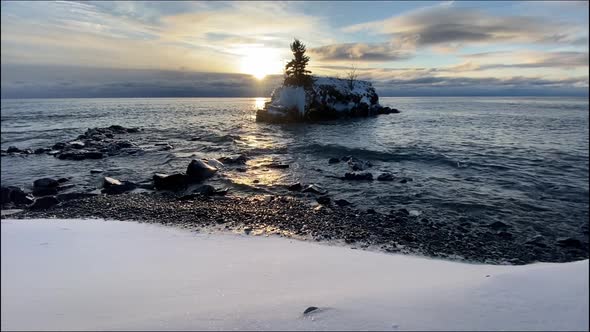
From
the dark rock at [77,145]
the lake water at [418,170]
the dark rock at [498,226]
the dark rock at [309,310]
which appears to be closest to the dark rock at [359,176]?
the lake water at [418,170]

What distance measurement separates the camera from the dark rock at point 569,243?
13633mm

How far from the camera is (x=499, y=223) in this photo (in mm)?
15633

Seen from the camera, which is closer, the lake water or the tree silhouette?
the lake water

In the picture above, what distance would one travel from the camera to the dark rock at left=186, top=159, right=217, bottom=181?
23.0 m

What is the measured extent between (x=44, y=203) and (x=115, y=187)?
11.8ft

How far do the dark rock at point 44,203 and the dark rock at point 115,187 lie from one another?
259cm

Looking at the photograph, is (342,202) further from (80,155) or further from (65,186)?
(80,155)

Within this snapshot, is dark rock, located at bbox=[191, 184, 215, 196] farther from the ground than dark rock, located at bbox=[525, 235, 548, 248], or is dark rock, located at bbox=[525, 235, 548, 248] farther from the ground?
dark rock, located at bbox=[191, 184, 215, 196]

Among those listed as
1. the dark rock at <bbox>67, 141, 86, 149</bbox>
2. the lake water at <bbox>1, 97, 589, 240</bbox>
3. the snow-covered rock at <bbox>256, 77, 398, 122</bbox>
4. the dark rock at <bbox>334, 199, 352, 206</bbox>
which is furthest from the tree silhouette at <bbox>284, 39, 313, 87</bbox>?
the dark rock at <bbox>334, 199, 352, 206</bbox>

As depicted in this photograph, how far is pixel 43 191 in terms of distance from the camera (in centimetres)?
2048

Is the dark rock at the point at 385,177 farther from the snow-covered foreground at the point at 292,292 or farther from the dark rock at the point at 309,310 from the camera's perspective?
the dark rock at the point at 309,310

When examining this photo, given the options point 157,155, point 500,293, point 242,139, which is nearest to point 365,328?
point 500,293

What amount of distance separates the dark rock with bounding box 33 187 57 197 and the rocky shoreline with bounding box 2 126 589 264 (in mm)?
51

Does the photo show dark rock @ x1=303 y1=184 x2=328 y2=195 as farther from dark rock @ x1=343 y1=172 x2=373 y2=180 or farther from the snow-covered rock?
the snow-covered rock
